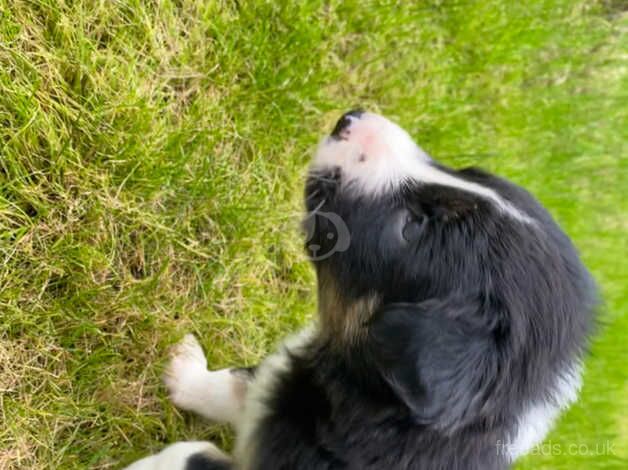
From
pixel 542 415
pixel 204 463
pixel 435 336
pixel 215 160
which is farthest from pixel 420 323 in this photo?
pixel 215 160

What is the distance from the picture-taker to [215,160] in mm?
3062

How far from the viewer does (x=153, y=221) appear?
9.25 ft

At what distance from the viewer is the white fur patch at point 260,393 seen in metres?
2.44

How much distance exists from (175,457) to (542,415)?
135cm

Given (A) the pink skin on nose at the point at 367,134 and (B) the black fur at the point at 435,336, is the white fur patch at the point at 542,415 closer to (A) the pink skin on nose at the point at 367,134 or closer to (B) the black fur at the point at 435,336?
(B) the black fur at the point at 435,336

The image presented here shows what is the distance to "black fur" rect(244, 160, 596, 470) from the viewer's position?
1960mm

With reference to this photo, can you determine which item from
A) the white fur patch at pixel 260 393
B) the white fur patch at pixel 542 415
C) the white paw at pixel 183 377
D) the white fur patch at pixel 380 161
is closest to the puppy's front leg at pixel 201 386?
the white paw at pixel 183 377

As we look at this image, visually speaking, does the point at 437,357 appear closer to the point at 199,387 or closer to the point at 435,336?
the point at 435,336

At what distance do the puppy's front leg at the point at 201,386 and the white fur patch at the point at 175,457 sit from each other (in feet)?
0.83

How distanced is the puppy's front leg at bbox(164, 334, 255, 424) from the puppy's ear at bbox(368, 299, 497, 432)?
1.07m

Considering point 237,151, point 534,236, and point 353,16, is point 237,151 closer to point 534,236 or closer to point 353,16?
point 353,16

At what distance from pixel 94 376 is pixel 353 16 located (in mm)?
2240

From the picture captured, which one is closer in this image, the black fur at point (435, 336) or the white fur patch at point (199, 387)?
the black fur at point (435, 336)

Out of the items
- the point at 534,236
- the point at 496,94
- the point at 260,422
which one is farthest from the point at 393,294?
the point at 496,94
